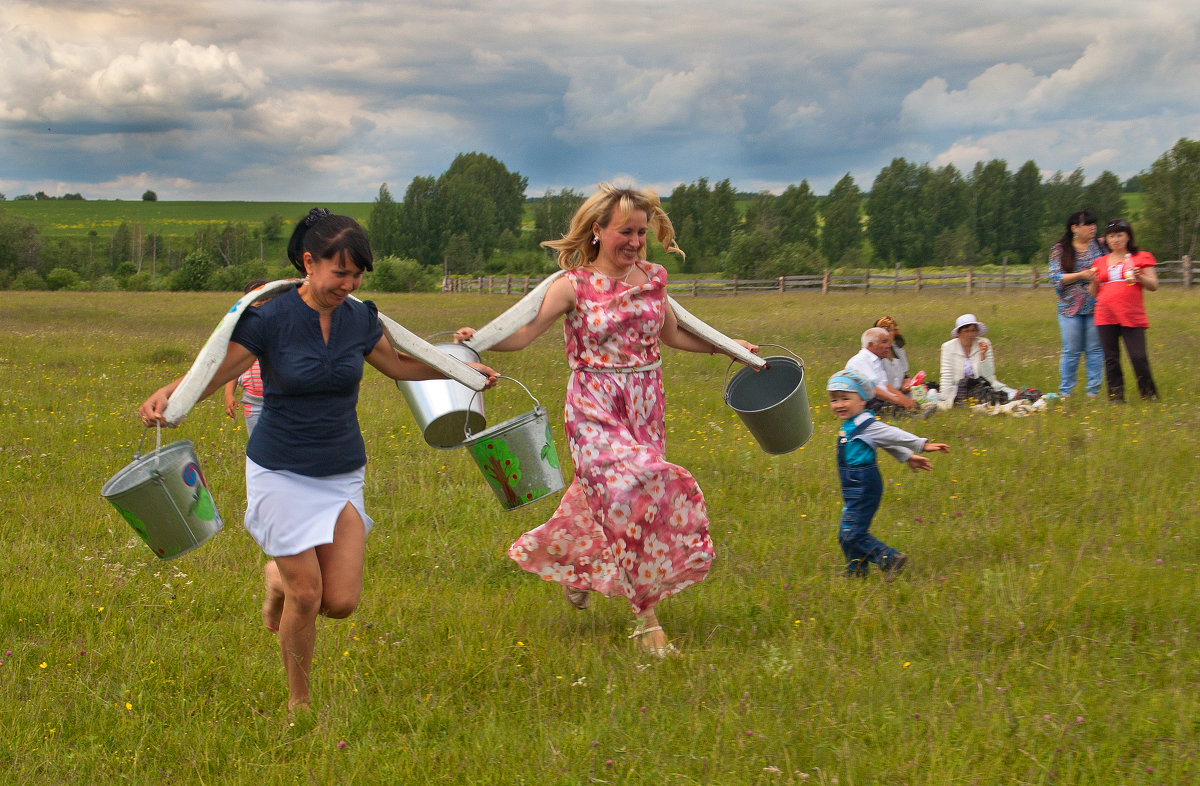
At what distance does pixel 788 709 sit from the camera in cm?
346

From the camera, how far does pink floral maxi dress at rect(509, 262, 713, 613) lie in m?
4.27

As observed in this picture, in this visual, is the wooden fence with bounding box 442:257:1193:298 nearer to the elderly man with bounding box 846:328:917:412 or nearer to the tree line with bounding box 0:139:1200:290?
the tree line with bounding box 0:139:1200:290

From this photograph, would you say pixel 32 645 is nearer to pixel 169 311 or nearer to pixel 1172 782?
pixel 1172 782

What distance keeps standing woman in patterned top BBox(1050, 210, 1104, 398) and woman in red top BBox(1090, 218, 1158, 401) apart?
0.44ft

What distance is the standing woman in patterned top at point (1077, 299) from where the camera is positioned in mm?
9930

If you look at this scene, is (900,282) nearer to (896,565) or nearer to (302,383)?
(896,565)

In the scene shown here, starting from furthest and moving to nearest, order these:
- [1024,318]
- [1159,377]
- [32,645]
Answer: [1024,318] < [1159,377] < [32,645]

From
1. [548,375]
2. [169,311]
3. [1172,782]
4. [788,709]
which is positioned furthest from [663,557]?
[169,311]

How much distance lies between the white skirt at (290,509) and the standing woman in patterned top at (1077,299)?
8.50m

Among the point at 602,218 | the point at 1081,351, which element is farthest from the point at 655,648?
the point at 1081,351

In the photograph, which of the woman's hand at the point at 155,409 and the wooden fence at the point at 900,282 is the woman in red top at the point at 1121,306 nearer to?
the woman's hand at the point at 155,409

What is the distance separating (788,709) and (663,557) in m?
1.00

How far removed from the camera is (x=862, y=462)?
5.04m

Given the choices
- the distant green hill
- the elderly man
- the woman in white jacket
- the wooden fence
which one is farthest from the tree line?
the elderly man
